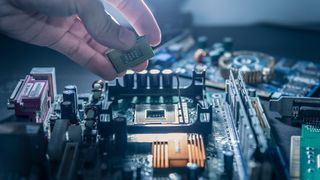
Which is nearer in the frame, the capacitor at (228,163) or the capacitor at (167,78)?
the capacitor at (228,163)

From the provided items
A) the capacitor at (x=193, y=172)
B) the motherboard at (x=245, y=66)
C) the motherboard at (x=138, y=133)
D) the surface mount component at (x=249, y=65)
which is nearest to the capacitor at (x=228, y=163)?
the motherboard at (x=138, y=133)

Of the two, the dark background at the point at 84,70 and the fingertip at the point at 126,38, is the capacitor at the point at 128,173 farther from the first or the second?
the dark background at the point at 84,70

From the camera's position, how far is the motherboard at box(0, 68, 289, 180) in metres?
1.94

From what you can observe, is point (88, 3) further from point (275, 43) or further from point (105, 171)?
point (275, 43)

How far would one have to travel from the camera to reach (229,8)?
12.7 ft

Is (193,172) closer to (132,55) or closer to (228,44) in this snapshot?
(132,55)

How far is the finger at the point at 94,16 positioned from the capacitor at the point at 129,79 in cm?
29

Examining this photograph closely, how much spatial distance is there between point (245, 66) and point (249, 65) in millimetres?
31

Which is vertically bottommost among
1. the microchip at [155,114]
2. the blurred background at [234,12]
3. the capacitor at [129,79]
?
the microchip at [155,114]

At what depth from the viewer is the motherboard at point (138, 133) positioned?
6.37 feet

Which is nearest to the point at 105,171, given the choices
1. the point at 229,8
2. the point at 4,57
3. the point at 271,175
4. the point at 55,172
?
the point at 55,172

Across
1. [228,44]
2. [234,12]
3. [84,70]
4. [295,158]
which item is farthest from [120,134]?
[234,12]

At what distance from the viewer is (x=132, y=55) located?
234cm

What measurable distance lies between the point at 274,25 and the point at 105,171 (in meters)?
2.19
